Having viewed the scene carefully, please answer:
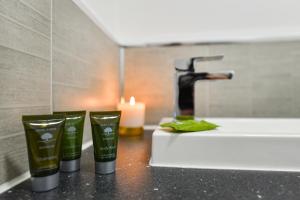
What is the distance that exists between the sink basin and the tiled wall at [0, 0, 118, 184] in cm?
25

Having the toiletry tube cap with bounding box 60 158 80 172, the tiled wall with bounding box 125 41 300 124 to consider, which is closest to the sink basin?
the toiletry tube cap with bounding box 60 158 80 172

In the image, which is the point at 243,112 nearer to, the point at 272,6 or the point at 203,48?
the point at 203,48

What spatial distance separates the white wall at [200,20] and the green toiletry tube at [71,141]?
1.75ft

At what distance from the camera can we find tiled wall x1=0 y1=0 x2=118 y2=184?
1.21ft

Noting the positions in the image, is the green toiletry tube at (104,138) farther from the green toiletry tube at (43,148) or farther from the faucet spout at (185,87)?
the faucet spout at (185,87)

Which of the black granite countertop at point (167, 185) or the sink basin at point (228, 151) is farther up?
the sink basin at point (228, 151)

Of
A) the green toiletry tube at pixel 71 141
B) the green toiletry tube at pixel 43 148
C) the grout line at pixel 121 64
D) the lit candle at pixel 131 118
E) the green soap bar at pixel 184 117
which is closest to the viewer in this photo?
the green toiletry tube at pixel 43 148

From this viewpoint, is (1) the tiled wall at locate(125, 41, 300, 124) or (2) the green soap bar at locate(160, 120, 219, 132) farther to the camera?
(1) the tiled wall at locate(125, 41, 300, 124)

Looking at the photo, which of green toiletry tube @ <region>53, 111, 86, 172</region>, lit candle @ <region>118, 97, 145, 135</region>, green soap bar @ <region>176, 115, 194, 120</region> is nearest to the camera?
green toiletry tube @ <region>53, 111, 86, 172</region>

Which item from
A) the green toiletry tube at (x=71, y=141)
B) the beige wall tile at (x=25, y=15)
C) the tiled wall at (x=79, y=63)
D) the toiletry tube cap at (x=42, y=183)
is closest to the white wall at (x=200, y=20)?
the tiled wall at (x=79, y=63)

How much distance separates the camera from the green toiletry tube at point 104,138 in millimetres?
428

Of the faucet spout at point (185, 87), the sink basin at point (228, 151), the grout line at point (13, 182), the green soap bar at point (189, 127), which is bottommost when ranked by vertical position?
the grout line at point (13, 182)

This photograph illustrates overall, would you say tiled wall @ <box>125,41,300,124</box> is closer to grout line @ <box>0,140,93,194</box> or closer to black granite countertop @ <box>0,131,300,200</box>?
black granite countertop @ <box>0,131,300,200</box>

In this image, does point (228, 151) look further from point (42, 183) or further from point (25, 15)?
point (25, 15)
